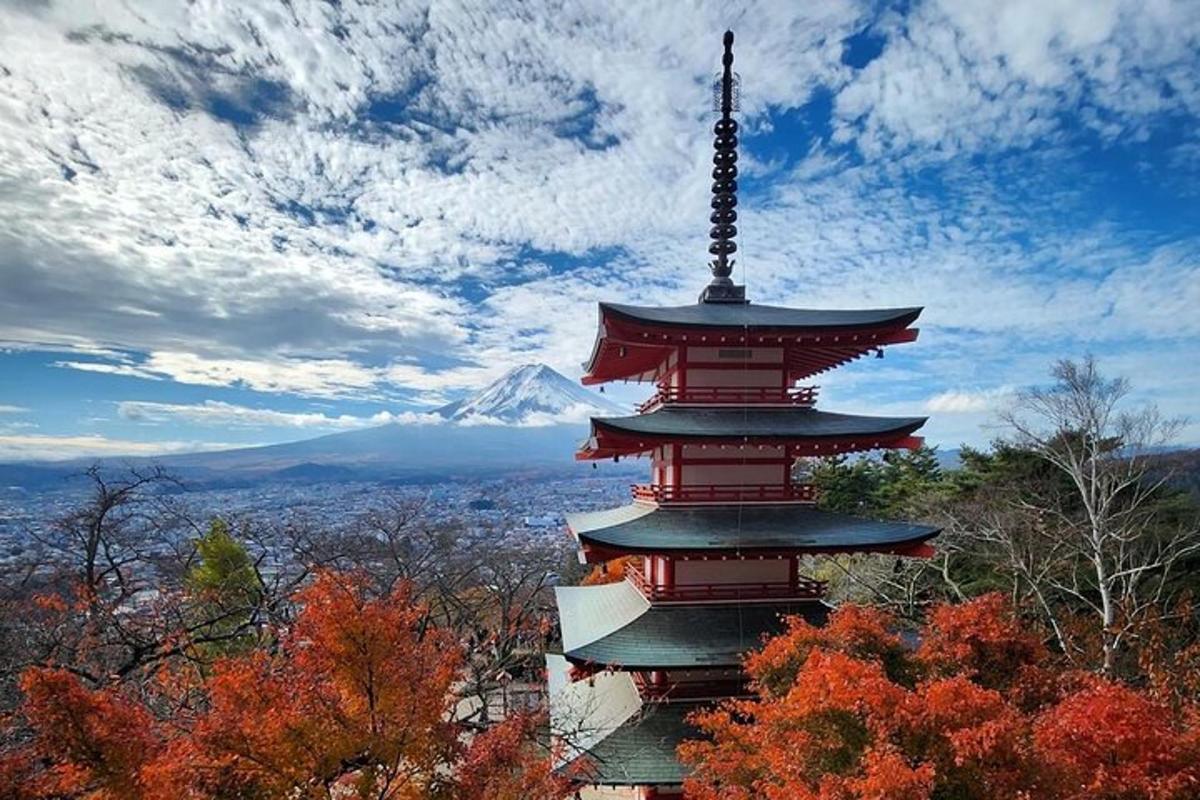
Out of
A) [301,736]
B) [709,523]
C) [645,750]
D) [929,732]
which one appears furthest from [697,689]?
[301,736]

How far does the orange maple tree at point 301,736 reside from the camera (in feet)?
24.1

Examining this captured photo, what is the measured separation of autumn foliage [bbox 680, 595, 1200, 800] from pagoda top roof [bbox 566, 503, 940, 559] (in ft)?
5.05

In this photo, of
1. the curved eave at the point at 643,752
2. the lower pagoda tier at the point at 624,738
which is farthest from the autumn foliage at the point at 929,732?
the lower pagoda tier at the point at 624,738

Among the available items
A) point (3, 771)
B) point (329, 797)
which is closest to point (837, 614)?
point (329, 797)

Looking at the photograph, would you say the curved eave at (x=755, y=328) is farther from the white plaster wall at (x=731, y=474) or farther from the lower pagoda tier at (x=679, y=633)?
the lower pagoda tier at (x=679, y=633)

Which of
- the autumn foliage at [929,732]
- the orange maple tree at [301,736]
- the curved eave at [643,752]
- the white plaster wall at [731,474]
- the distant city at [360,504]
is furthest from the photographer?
the distant city at [360,504]

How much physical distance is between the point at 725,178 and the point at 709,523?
7.18 meters

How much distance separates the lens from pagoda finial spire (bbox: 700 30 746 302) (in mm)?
13125

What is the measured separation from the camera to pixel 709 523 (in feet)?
37.2

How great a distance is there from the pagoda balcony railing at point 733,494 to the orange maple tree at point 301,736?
15.1 feet

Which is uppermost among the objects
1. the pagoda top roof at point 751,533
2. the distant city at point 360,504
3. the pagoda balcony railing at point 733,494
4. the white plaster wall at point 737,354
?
the white plaster wall at point 737,354

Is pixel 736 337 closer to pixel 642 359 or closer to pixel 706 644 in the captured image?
pixel 642 359

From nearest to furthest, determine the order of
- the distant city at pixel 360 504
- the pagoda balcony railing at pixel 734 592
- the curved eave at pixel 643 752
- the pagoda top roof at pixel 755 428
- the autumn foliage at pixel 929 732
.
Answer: the autumn foliage at pixel 929 732, the curved eave at pixel 643 752, the pagoda top roof at pixel 755 428, the pagoda balcony railing at pixel 734 592, the distant city at pixel 360 504

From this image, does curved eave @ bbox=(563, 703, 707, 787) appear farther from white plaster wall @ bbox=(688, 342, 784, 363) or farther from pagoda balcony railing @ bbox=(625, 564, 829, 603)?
white plaster wall @ bbox=(688, 342, 784, 363)
